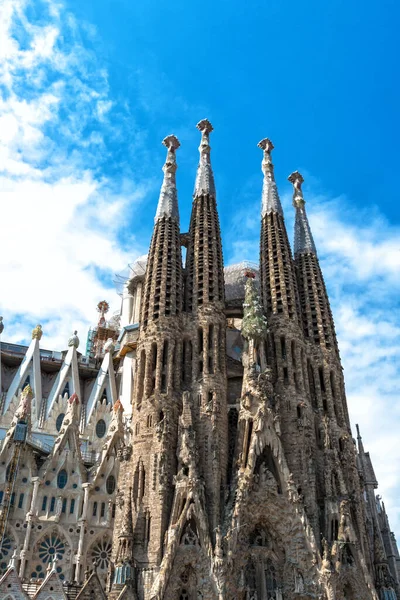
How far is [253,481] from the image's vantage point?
25141mm

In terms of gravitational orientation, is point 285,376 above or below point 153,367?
above

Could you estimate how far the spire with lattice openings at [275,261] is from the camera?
3238 cm

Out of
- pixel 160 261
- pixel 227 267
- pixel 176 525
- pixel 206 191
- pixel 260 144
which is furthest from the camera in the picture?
pixel 227 267

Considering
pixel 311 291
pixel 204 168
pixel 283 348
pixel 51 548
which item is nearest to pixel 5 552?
pixel 51 548

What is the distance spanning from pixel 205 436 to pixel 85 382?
50.7 feet

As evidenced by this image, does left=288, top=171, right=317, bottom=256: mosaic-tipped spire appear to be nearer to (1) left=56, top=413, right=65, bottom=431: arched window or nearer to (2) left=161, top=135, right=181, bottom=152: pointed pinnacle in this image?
(2) left=161, top=135, right=181, bottom=152: pointed pinnacle

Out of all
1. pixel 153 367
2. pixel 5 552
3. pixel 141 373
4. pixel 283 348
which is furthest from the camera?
pixel 283 348

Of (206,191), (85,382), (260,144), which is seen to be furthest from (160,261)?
(260,144)

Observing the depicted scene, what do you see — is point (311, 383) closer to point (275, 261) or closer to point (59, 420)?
point (275, 261)

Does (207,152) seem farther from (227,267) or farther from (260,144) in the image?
(227,267)

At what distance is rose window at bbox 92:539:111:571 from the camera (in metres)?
27.7

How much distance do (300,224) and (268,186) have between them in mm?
3395

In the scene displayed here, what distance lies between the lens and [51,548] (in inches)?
1083

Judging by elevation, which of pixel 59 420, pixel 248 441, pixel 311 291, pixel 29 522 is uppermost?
pixel 311 291
